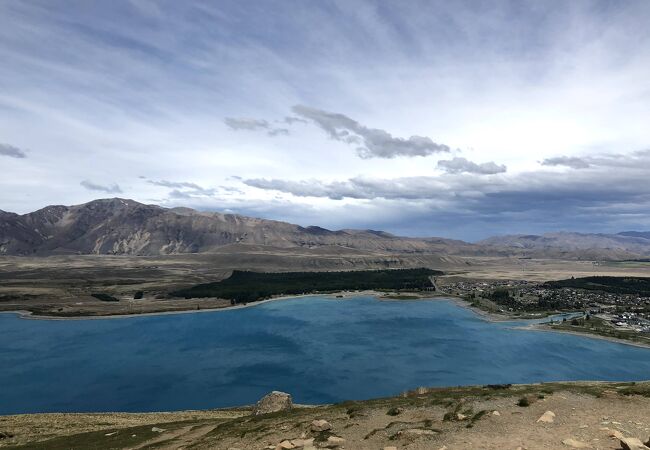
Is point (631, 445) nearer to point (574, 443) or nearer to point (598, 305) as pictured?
point (574, 443)

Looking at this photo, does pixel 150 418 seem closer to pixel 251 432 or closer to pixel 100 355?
pixel 251 432

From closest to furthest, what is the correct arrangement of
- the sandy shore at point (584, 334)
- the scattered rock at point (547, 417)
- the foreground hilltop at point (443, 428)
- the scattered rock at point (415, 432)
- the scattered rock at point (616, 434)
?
the scattered rock at point (616, 434) < the foreground hilltop at point (443, 428) < the scattered rock at point (415, 432) < the scattered rock at point (547, 417) < the sandy shore at point (584, 334)

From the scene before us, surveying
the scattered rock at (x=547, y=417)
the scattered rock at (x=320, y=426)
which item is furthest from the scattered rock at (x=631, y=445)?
the scattered rock at (x=320, y=426)

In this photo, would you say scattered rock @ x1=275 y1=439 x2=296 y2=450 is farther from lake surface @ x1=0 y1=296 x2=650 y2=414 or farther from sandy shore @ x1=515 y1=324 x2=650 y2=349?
sandy shore @ x1=515 y1=324 x2=650 y2=349

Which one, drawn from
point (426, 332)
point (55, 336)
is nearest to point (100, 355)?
point (55, 336)

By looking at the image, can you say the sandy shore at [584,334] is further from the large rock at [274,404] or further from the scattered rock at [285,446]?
the scattered rock at [285,446]

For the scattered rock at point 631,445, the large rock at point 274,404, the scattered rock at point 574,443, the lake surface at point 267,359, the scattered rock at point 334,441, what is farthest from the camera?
the lake surface at point 267,359
